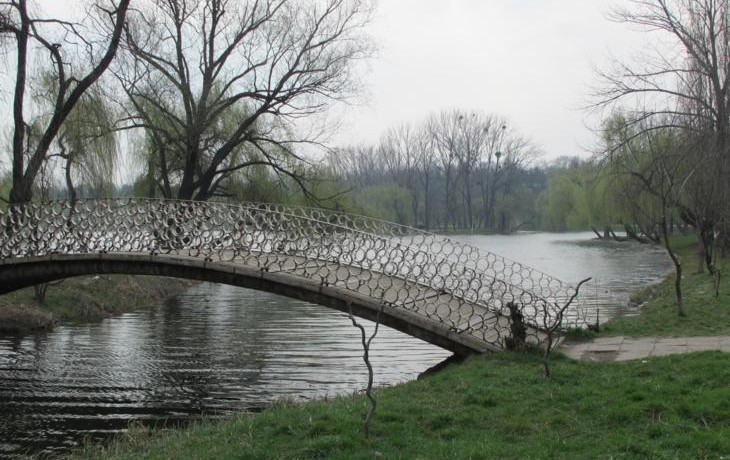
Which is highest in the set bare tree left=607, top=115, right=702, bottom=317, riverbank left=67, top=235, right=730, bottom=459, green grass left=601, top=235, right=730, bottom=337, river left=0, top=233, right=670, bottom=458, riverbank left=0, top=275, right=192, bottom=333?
bare tree left=607, top=115, right=702, bottom=317

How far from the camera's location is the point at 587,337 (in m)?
10.1

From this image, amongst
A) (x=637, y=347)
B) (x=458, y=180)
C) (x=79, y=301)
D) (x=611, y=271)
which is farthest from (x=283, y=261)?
(x=458, y=180)

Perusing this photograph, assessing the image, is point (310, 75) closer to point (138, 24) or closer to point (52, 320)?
point (138, 24)

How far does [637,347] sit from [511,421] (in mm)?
3895

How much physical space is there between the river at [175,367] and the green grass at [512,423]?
213cm

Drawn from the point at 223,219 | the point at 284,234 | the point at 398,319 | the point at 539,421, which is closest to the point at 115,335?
the point at 223,219

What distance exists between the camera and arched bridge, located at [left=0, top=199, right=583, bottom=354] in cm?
1045

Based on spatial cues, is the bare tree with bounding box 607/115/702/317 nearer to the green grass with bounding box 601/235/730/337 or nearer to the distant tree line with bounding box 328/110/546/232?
the green grass with bounding box 601/235/730/337

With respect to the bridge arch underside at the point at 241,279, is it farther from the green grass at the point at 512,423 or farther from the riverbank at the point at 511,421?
the green grass at the point at 512,423

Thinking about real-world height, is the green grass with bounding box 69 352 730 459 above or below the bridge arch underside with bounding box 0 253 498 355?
below

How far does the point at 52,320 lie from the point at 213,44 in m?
10.6

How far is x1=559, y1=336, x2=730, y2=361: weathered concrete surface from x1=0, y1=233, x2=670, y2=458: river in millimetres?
3012

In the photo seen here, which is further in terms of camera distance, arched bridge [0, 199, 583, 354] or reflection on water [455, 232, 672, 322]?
reflection on water [455, 232, 672, 322]

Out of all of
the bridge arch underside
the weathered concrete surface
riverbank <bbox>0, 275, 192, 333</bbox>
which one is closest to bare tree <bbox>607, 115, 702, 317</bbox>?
the weathered concrete surface
